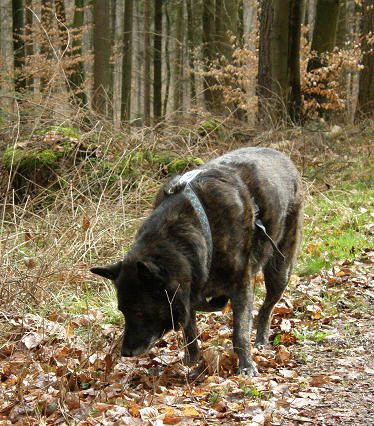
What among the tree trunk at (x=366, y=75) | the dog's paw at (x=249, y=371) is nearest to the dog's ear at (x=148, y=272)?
the dog's paw at (x=249, y=371)

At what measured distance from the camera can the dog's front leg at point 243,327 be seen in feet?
14.1

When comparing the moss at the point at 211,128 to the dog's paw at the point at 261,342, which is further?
the moss at the point at 211,128

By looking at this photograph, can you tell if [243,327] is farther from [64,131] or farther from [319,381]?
[64,131]

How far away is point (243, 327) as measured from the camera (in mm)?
4434

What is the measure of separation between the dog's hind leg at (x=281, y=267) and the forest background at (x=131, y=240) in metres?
0.27

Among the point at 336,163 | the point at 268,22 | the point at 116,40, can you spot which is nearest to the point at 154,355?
the point at 336,163

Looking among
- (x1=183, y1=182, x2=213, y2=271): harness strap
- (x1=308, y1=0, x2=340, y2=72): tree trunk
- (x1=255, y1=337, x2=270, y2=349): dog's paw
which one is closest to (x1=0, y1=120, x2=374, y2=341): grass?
(x1=255, y1=337, x2=270, y2=349): dog's paw

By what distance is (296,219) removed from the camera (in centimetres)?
544

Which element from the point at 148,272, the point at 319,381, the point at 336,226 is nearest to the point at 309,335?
the point at 319,381

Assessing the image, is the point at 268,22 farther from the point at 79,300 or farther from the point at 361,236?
the point at 79,300

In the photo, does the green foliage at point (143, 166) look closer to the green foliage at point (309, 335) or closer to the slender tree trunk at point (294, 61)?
the green foliage at point (309, 335)

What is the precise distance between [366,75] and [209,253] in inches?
560

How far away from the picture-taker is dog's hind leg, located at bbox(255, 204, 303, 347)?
5.22m

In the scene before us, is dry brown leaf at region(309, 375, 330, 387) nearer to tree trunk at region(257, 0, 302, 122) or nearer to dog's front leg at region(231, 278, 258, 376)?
dog's front leg at region(231, 278, 258, 376)
